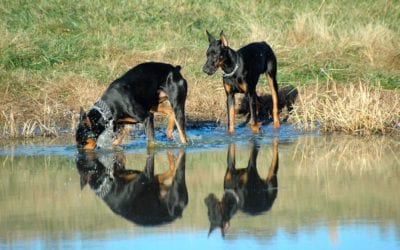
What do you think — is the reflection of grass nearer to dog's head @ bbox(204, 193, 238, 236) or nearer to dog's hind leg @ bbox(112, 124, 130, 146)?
dog's head @ bbox(204, 193, 238, 236)

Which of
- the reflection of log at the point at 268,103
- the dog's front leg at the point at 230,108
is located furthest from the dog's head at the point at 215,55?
the reflection of log at the point at 268,103

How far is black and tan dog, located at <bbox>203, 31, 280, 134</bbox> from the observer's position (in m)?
14.9

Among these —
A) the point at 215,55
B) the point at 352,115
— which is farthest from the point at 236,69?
the point at 352,115

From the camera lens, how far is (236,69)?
15039mm

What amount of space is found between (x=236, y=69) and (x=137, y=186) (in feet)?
15.3

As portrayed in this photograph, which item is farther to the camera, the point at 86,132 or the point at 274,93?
the point at 274,93

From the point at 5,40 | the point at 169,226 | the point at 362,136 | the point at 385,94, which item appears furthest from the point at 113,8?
the point at 169,226

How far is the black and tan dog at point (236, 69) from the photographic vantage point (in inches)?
585

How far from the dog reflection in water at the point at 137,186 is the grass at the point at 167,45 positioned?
2636 millimetres

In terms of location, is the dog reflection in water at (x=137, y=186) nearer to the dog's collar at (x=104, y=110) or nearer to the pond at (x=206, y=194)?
the pond at (x=206, y=194)

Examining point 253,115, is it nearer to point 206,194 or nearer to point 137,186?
point 137,186

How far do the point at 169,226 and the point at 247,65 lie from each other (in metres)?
6.57

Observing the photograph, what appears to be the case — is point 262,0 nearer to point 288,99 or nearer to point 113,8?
point 113,8

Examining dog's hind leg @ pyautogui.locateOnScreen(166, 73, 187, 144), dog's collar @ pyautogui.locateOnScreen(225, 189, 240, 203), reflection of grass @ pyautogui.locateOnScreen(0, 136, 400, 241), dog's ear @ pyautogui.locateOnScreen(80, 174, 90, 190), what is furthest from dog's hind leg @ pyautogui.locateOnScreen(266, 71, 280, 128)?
dog's collar @ pyautogui.locateOnScreen(225, 189, 240, 203)
